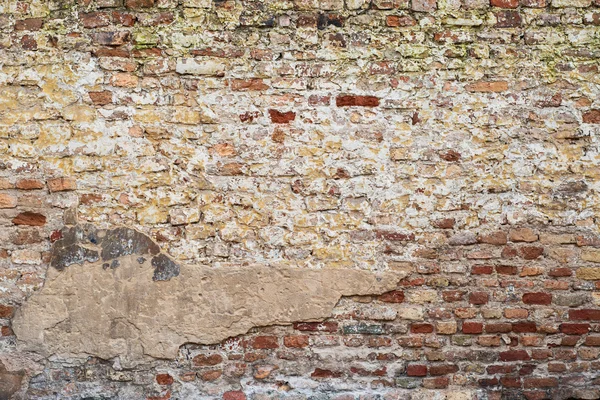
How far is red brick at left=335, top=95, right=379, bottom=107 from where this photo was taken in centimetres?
286

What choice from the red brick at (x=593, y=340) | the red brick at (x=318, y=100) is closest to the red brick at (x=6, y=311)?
the red brick at (x=318, y=100)

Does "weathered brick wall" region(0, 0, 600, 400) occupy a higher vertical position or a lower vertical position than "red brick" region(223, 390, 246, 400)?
higher

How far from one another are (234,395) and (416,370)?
3.01 ft

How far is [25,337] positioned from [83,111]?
3.75 ft

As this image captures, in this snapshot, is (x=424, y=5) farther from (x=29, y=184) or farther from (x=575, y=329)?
(x=29, y=184)

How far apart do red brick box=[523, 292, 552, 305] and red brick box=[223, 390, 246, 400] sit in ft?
4.90

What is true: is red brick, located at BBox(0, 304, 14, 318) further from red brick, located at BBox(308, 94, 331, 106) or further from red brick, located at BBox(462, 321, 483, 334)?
red brick, located at BBox(462, 321, 483, 334)

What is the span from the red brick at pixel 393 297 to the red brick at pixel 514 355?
58cm

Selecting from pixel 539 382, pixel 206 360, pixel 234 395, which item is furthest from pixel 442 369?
pixel 206 360

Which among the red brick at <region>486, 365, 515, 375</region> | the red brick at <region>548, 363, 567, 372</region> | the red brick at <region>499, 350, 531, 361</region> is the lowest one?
the red brick at <region>486, 365, 515, 375</region>

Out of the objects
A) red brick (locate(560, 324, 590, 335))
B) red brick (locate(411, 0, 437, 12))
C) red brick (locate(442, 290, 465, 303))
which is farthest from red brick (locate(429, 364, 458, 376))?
red brick (locate(411, 0, 437, 12))

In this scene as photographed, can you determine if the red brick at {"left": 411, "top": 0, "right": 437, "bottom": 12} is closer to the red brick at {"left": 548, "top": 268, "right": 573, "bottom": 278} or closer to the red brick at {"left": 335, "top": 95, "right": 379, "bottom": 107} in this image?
the red brick at {"left": 335, "top": 95, "right": 379, "bottom": 107}

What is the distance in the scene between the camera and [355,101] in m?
2.86

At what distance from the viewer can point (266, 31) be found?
2834 mm
